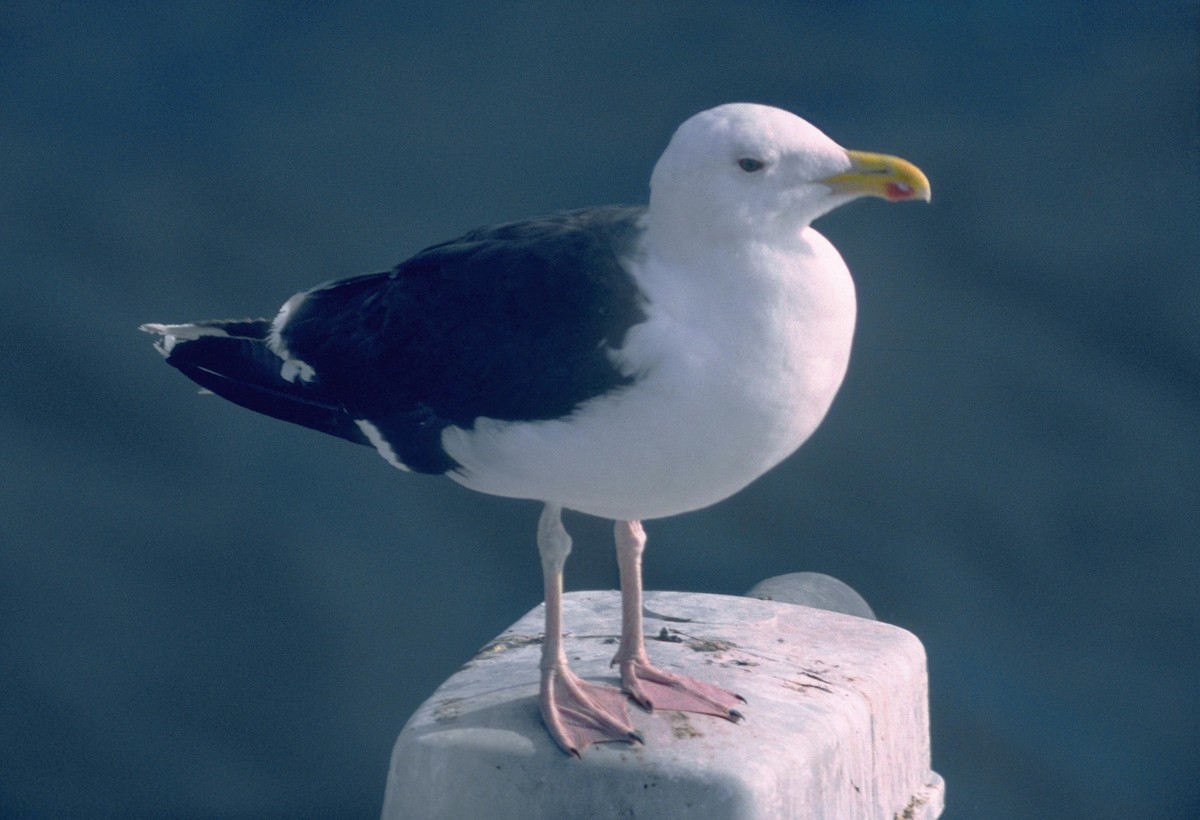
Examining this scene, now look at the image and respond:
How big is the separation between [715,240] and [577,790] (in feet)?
3.20

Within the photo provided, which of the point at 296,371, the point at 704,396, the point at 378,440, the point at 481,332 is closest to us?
the point at 704,396

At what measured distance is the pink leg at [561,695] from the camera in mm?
2875

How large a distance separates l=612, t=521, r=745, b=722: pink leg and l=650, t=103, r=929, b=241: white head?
2.46ft

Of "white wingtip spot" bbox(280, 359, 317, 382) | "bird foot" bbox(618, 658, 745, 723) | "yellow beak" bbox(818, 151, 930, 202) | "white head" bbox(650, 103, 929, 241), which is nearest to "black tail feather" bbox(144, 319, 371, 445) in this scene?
"white wingtip spot" bbox(280, 359, 317, 382)

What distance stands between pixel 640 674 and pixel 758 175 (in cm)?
103

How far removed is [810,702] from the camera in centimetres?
308

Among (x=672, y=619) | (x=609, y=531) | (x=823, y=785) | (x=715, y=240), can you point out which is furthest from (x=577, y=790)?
(x=609, y=531)

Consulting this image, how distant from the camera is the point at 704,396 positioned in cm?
254

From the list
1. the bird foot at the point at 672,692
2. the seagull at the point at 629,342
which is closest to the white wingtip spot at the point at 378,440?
the seagull at the point at 629,342

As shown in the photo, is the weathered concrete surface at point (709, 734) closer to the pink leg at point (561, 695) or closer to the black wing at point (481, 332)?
the pink leg at point (561, 695)

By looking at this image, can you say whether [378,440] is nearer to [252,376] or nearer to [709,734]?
[252,376]

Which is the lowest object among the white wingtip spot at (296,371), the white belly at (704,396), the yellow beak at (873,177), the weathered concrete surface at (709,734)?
the weathered concrete surface at (709,734)

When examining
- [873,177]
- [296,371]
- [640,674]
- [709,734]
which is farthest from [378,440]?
[873,177]

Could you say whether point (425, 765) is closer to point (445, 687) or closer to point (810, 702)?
point (445, 687)
